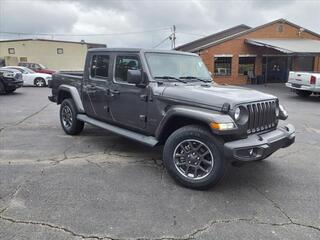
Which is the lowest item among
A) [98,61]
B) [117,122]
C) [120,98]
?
[117,122]

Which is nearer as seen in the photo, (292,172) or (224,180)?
(224,180)

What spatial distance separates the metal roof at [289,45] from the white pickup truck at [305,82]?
708 centimetres

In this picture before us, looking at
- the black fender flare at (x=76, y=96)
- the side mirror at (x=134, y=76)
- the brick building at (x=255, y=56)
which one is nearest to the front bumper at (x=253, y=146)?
the side mirror at (x=134, y=76)

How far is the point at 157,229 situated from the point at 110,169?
1851mm

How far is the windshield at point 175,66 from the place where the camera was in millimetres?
5068

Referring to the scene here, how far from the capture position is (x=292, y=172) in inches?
193

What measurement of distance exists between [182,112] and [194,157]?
0.61 m

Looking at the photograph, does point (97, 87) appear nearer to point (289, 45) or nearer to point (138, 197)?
point (138, 197)

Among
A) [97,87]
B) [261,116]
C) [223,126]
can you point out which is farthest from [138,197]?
[97,87]

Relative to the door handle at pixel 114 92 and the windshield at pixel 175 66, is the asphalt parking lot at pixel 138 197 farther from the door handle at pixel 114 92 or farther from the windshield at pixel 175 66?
the windshield at pixel 175 66

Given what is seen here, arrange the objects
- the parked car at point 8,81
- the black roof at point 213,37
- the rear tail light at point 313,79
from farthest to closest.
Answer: the black roof at point 213,37, the parked car at point 8,81, the rear tail light at point 313,79

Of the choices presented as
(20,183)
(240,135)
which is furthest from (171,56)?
(20,183)

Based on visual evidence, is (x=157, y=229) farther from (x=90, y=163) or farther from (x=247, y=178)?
(x=90, y=163)

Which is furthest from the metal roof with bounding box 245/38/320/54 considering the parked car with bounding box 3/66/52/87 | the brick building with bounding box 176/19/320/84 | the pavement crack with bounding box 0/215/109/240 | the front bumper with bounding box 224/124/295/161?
the pavement crack with bounding box 0/215/109/240
